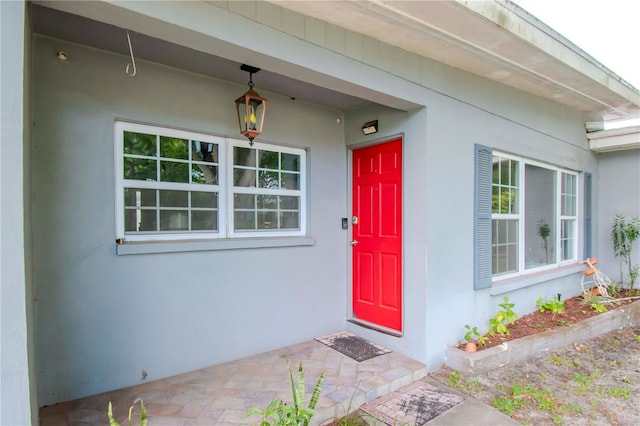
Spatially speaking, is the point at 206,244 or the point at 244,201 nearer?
the point at 206,244

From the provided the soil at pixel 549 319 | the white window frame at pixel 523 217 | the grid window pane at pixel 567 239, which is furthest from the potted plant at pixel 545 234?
the soil at pixel 549 319

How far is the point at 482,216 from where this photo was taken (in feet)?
12.4

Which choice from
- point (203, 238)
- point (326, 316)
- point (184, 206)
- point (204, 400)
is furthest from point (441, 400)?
point (184, 206)

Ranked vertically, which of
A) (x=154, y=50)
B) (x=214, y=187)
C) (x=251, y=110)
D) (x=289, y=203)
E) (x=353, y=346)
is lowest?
(x=353, y=346)

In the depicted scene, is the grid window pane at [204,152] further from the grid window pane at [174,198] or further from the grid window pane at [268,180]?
the grid window pane at [268,180]

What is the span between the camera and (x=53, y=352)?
95.9 inches

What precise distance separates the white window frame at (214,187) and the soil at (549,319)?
2.42 meters

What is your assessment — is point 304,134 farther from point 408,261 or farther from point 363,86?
point 408,261

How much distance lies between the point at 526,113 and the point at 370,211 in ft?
8.39

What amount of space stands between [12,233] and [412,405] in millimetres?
2839

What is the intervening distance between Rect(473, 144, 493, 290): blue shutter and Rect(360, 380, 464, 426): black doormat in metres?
1.35

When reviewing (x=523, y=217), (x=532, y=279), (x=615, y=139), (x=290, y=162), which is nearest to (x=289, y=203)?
(x=290, y=162)

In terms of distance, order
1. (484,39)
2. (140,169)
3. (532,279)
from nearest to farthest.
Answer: (140,169) → (484,39) → (532,279)

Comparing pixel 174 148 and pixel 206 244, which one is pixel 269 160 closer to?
pixel 174 148
